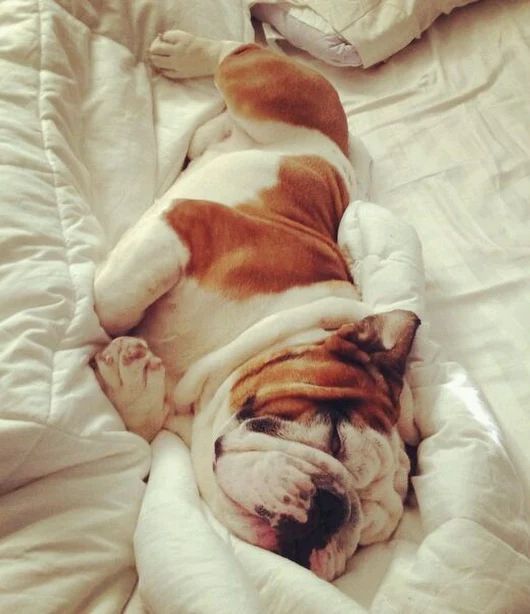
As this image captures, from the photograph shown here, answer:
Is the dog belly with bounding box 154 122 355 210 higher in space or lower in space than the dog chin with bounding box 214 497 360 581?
higher

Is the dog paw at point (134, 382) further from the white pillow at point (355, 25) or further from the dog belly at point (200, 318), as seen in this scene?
the white pillow at point (355, 25)

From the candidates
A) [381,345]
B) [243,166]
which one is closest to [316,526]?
[381,345]

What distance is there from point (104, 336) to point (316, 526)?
457mm

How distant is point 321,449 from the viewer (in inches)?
40.8

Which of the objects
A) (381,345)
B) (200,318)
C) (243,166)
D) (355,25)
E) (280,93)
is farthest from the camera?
(355,25)

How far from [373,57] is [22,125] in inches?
43.7

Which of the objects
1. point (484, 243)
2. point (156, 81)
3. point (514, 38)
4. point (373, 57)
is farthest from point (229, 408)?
point (514, 38)

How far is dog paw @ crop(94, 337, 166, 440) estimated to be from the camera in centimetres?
115

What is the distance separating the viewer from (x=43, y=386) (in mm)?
984

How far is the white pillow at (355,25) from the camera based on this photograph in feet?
6.83

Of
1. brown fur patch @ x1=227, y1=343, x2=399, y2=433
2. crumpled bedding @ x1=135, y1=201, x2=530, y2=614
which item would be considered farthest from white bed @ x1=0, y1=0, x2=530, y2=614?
brown fur patch @ x1=227, y1=343, x2=399, y2=433

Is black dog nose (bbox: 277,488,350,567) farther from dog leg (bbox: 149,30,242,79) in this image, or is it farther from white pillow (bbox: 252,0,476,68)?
white pillow (bbox: 252,0,476,68)

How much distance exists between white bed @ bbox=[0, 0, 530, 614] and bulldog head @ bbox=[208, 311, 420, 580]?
1.7 inches

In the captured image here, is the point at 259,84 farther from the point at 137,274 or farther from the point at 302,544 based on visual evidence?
the point at 302,544
